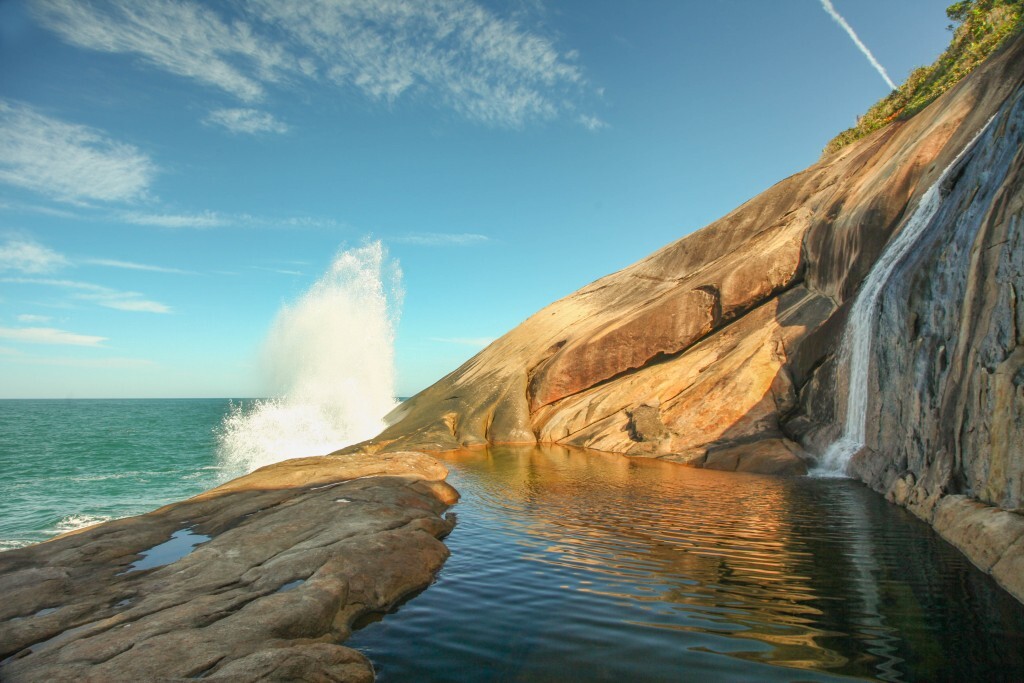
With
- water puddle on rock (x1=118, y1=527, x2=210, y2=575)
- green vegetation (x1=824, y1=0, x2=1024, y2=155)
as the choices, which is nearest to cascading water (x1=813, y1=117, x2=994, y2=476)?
green vegetation (x1=824, y1=0, x2=1024, y2=155)

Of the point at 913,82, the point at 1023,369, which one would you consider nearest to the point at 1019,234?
the point at 1023,369

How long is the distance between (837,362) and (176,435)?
5530 centimetres

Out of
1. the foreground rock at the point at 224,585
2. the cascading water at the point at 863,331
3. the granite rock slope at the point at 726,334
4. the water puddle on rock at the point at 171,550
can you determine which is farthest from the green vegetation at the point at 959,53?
the water puddle on rock at the point at 171,550

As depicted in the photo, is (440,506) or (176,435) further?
(176,435)

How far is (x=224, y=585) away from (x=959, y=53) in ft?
136

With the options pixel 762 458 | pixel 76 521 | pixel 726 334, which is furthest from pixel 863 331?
pixel 76 521

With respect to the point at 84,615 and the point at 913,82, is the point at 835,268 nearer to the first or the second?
the point at 913,82

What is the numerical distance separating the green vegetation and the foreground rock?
33.9 m

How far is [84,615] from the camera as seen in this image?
778 centimetres

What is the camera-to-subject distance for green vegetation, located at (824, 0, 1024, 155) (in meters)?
28.2

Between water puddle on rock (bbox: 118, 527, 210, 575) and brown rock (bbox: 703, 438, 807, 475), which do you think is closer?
water puddle on rock (bbox: 118, 527, 210, 575)

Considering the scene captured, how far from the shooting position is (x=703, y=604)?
7.71 metres

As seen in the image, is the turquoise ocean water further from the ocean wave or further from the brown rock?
the brown rock

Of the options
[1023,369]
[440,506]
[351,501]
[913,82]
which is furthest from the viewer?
[913,82]
